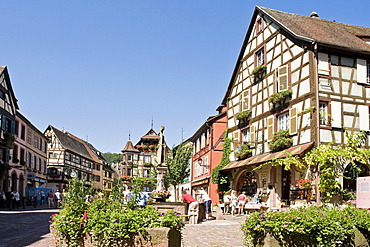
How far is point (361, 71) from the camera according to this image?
68.0 feet

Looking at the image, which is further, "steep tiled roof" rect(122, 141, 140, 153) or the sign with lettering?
"steep tiled roof" rect(122, 141, 140, 153)

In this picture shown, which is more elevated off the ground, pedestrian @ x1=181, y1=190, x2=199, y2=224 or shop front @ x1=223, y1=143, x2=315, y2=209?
shop front @ x1=223, y1=143, x2=315, y2=209

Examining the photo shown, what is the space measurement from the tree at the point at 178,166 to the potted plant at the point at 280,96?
1764 centimetres

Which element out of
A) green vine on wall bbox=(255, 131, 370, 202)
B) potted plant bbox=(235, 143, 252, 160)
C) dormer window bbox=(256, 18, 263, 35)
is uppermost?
dormer window bbox=(256, 18, 263, 35)

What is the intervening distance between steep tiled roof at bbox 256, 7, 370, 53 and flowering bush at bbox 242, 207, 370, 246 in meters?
13.3

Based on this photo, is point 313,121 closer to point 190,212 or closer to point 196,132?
point 190,212

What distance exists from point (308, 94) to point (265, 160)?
3788 millimetres

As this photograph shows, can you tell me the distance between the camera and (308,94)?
66.0ft

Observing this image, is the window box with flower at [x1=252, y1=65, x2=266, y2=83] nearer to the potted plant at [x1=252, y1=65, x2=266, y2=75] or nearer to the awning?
the potted plant at [x1=252, y1=65, x2=266, y2=75]

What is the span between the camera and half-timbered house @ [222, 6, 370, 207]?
1986 cm

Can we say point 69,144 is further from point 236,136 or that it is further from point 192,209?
point 192,209

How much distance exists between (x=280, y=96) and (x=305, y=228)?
49.4 ft

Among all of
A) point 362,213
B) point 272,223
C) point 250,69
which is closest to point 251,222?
point 272,223

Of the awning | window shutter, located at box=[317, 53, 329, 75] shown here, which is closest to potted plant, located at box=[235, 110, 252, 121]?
the awning
